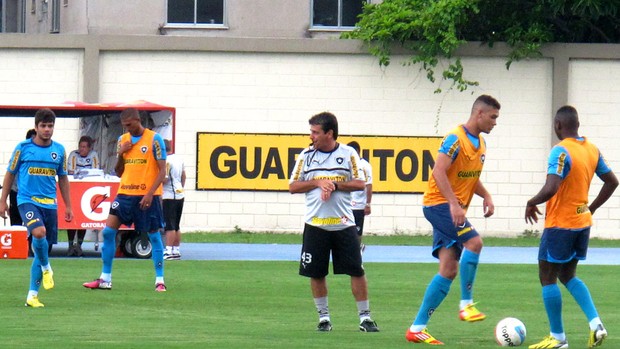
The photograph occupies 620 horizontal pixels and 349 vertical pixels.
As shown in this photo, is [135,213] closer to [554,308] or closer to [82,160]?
[554,308]

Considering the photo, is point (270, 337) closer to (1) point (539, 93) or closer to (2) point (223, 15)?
(1) point (539, 93)

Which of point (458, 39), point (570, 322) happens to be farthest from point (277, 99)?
point (570, 322)

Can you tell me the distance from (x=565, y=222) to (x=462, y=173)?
3.44ft

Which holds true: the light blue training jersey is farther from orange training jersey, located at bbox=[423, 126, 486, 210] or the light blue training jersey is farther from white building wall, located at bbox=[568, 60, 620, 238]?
white building wall, located at bbox=[568, 60, 620, 238]

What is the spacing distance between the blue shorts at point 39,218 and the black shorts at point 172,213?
634 cm

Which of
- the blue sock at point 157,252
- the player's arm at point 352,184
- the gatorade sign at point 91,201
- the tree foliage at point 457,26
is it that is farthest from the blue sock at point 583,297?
the tree foliage at point 457,26

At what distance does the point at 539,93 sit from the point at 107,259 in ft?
47.8

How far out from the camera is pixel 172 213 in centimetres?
1988

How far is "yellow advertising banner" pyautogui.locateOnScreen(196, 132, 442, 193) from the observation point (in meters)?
26.6

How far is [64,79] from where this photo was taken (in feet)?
86.6

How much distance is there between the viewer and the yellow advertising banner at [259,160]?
87.4 feet

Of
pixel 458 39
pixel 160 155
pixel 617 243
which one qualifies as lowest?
pixel 617 243

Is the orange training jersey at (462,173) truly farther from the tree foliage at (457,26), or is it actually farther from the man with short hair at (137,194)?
the tree foliage at (457,26)

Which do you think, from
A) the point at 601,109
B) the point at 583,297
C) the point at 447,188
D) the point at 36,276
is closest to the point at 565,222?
the point at 583,297
